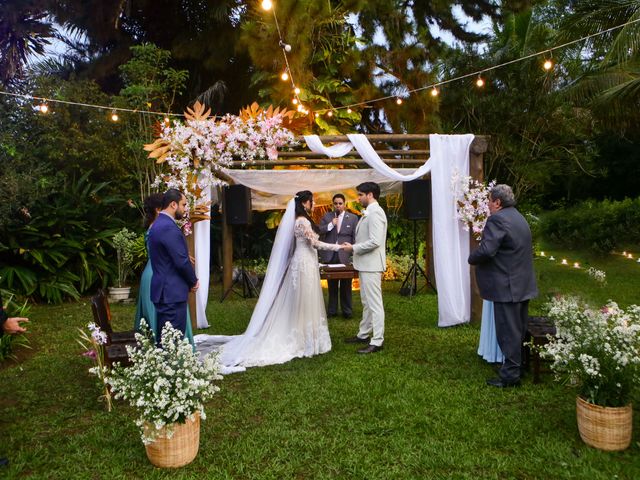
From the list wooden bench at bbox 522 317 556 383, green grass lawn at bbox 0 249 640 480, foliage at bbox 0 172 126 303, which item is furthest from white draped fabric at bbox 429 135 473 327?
foliage at bbox 0 172 126 303

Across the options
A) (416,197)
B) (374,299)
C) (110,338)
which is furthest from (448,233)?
(110,338)

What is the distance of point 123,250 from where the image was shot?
9383mm

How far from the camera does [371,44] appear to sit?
13.6m

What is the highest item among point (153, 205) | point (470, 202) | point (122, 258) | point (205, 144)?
point (205, 144)

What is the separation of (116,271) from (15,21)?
7386 mm

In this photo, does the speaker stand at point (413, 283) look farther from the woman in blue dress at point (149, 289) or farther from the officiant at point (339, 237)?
the woman in blue dress at point (149, 289)

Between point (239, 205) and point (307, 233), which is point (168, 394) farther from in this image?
point (239, 205)

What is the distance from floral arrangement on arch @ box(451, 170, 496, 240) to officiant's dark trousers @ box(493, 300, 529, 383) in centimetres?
257

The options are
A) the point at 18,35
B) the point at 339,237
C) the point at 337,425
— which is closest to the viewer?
the point at 337,425

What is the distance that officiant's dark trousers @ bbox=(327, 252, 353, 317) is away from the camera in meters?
7.95

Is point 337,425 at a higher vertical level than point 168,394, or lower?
lower

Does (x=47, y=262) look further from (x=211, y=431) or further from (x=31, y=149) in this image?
(x=211, y=431)

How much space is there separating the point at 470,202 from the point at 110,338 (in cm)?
471

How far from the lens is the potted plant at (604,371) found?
3.16 m
